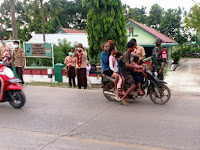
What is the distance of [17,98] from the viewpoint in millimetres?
6395

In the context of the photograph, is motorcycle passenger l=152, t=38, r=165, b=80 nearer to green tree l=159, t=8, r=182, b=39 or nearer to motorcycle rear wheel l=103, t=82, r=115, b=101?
motorcycle rear wheel l=103, t=82, r=115, b=101

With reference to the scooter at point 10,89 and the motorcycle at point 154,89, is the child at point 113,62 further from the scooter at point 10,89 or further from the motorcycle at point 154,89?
the scooter at point 10,89

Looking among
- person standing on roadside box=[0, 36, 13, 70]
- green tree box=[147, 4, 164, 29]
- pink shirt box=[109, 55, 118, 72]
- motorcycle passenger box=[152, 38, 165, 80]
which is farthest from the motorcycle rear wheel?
green tree box=[147, 4, 164, 29]

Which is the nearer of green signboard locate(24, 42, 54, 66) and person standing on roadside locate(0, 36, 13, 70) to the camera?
person standing on roadside locate(0, 36, 13, 70)

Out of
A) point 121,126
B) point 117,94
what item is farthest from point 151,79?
point 121,126

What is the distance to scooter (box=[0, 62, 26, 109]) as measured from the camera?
6223 millimetres

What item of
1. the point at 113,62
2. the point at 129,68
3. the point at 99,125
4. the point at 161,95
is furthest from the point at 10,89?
the point at 161,95

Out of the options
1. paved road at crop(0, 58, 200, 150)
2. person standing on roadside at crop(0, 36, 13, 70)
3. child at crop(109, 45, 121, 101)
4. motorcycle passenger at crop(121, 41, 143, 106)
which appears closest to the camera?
paved road at crop(0, 58, 200, 150)

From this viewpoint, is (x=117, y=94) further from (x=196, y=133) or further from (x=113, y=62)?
(x=196, y=133)

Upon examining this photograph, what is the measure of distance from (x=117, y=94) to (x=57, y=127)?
220cm

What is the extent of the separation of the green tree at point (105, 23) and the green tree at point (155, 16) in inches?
1431

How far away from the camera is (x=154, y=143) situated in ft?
13.3

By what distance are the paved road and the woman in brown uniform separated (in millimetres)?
1768

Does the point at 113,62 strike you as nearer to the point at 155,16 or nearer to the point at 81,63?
the point at 81,63
